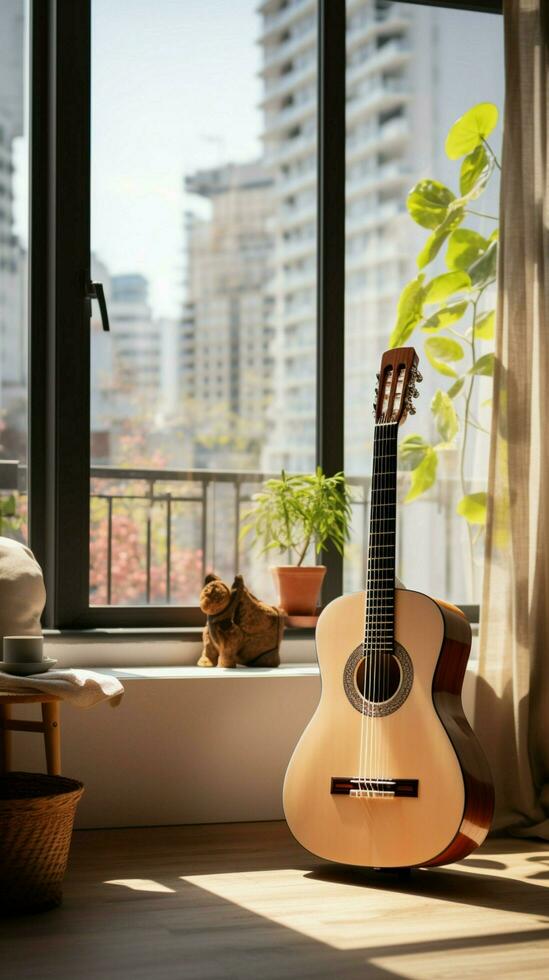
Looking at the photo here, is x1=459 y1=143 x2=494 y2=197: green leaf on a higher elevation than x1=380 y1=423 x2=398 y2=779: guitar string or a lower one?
higher

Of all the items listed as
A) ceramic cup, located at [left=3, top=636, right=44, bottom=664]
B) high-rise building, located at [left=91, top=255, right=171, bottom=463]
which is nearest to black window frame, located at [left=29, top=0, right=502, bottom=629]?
high-rise building, located at [left=91, top=255, right=171, bottom=463]

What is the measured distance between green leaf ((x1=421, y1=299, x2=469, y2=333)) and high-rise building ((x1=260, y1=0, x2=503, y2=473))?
0.19 meters

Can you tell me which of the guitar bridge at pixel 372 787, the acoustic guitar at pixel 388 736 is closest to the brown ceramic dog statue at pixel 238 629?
the acoustic guitar at pixel 388 736

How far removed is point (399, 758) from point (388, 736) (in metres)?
0.06

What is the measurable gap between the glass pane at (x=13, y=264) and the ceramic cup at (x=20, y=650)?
905 mm

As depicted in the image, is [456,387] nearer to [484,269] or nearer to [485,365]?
[485,365]

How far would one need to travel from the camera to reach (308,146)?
3.83 m

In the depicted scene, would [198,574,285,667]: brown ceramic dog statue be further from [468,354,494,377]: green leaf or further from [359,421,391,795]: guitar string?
[468,354,494,377]: green leaf

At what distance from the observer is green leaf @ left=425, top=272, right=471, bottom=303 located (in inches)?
148

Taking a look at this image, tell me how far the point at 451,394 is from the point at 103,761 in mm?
1623

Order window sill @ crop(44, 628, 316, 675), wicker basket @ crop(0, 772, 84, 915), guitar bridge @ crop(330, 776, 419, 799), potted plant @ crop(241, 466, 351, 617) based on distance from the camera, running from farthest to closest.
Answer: potted plant @ crop(241, 466, 351, 617)
window sill @ crop(44, 628, 316, 675)
guitar bridge @ crop(330, 776, 419, 799)
wicker basket @ crop(0, 772, 84, 915)

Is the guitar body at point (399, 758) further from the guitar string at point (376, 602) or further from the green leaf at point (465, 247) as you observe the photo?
the green leaf at point (465, 247)

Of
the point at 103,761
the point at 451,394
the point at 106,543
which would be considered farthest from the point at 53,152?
the point at 103,761

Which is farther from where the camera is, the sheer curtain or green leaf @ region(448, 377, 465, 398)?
green leaf @ region(448, 377, 465, 398)
